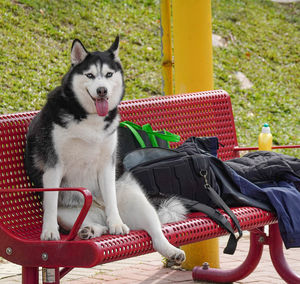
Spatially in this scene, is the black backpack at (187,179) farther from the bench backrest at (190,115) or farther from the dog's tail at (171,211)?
the bench backrest at (190,115)

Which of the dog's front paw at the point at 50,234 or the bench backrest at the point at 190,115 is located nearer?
the dog's front paw at the point at 50,234

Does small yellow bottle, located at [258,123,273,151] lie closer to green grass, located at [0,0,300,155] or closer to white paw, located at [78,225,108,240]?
white paw, located at [78,225,108,240]

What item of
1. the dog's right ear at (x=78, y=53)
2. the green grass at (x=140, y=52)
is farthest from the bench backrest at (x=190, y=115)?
the green grass at (x=140, y=52)

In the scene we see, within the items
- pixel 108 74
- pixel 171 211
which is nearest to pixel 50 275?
pixel 171 211

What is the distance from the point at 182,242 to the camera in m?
3.37

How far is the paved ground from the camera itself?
4574mm

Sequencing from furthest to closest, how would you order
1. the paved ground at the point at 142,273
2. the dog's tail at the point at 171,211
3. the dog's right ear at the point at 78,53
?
1. the paved ground at the point at 142,273
2. the dog's tail at the point at 171,211
3. the dog's right ear at the point at 78,53

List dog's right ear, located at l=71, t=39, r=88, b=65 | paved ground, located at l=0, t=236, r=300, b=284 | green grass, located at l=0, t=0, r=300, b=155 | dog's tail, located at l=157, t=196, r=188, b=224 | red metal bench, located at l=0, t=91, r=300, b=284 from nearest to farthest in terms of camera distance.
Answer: red metal bench, located at l=0, t=91, r=300, b=284 → dog's right ear, located at l=71, t=39, r=88, b=65 → dog's tail, located at l=157, t=196, r=188, b=224 → paved ground, located at l=0, t=236, r=300, b=284 → green grass, located at l=0, t=0, r=300, b=155

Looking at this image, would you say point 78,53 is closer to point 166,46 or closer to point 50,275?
point 50,275

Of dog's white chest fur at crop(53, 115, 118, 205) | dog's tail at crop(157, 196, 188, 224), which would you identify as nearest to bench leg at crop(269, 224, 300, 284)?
dog's tail at crop(157, 196, 188, 224)

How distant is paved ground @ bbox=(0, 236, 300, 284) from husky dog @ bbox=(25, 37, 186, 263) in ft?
4.21

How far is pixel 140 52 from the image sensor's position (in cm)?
945

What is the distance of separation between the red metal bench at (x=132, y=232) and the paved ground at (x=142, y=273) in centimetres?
21

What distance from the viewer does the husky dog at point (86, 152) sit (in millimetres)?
3207
